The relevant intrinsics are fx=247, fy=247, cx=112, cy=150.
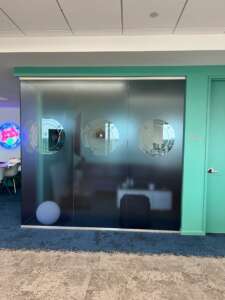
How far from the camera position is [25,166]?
410cm

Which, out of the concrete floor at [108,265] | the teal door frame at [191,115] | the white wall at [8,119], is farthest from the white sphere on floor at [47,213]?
the white wall at [8,119]

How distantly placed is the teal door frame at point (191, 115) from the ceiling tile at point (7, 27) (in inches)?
34.1

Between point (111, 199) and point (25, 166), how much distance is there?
152 cm

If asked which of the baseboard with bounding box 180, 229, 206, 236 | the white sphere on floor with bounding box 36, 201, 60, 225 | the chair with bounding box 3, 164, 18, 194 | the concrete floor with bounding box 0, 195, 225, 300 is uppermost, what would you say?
the chair with bounding box 3, 164, 18, 194

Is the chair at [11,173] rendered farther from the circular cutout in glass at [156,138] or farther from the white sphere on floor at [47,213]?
the circular cutout in glass at [156,138]

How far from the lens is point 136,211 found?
404cm

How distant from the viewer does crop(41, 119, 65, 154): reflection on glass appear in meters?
4.08

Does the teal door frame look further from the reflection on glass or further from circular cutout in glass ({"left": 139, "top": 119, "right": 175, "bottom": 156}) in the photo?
the reflection on glass

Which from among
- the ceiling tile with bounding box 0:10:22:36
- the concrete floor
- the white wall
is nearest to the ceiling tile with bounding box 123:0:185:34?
the ceiling tile with bounding box 0:10:22:36

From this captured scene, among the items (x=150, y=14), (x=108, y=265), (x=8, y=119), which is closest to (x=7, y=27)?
(x=150, y=14)

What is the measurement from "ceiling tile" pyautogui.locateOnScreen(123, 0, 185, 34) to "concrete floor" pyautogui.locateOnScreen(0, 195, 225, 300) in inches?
109

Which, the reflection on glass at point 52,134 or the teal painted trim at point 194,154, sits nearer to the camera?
the teal painted trim at point 194,154

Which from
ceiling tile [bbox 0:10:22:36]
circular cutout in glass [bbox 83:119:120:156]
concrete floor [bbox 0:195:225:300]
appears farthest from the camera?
circular cutout in glass [bbox 83:119:120:156]

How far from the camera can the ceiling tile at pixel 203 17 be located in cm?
233
